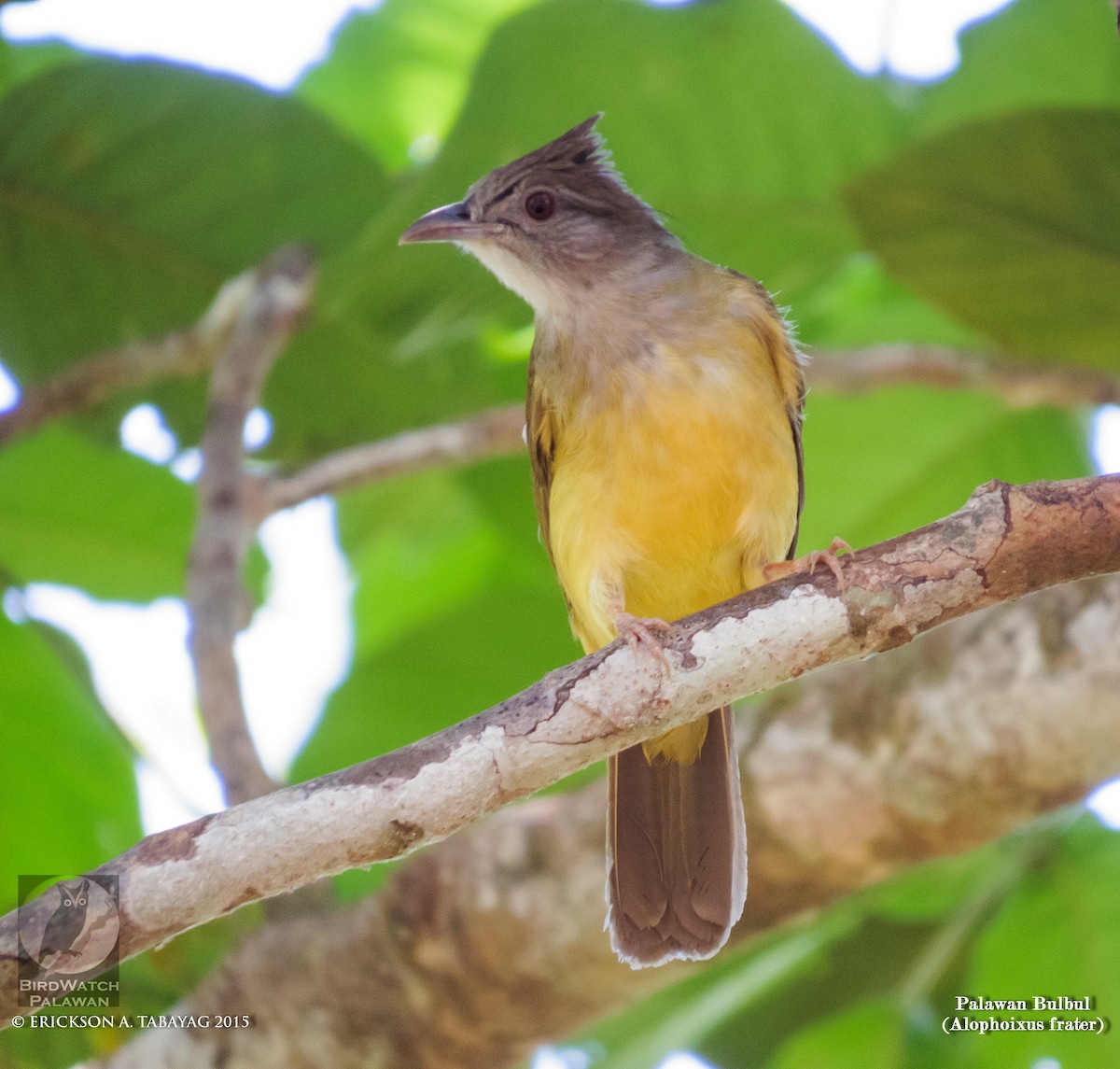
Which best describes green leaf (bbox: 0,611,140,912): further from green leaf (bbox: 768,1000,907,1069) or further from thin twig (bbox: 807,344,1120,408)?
thin twig (bbox: 807,344,1120,408)

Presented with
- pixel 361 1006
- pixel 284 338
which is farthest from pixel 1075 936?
pixel 284 338

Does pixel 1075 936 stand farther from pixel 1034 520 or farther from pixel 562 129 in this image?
pixel 562 129

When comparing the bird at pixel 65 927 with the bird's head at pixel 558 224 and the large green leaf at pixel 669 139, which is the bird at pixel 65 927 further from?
the large green leaf at pixel 669 139

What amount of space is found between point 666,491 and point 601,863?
761 millimetres

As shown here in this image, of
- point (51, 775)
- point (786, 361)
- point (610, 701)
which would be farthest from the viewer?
point (786, 361)

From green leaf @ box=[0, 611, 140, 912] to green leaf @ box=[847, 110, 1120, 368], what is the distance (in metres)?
2.05

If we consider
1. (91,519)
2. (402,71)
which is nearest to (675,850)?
(91,519)

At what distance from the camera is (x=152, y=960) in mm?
3215

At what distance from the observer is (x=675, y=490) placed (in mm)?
2945

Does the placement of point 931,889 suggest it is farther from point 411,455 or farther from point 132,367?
point 132,367

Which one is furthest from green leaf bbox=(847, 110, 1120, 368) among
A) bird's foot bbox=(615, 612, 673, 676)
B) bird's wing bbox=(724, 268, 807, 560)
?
bird's foot bbox=(615, 612, 673, 676)

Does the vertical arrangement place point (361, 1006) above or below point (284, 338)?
below

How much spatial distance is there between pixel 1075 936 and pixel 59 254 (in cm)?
327

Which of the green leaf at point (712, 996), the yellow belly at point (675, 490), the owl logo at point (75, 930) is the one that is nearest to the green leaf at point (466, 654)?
the yellow belly at point (675, 490)
